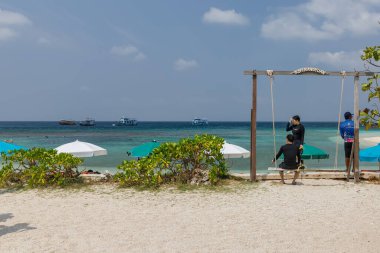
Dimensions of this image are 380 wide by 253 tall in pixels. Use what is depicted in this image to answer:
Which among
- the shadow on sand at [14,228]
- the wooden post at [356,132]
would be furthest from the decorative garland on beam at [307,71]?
the shadow on sand at [14,228]

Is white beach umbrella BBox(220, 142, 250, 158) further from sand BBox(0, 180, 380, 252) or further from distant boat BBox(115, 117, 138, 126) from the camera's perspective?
distant boat BBox(115, 117, 138, 126)

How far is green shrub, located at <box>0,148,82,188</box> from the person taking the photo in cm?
1068

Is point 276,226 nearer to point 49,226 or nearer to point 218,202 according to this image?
point 218,202

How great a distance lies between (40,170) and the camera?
10.7 meters

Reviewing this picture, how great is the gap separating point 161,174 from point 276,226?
14.9 feet

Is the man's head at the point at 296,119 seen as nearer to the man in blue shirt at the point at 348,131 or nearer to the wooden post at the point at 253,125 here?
the wooden post at the point at 253,125

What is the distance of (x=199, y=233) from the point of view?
6.62 m

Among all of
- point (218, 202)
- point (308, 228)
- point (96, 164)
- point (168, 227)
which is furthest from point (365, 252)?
point (96, 164)

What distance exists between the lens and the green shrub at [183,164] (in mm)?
10633

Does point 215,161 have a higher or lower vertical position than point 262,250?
higher

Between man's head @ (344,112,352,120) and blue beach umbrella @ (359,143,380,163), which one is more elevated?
man's head @ (344,112,352,120)

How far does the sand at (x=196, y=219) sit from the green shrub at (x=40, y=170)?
0.56 meters

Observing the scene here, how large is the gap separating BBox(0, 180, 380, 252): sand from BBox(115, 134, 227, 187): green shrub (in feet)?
2.04

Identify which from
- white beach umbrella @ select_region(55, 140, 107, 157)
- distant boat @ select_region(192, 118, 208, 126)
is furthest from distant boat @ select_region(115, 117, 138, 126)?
white beach umbrella @ select_region(55, 140, 107, 157)
